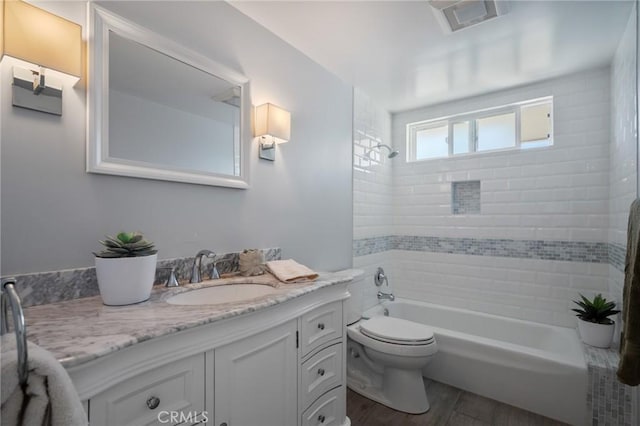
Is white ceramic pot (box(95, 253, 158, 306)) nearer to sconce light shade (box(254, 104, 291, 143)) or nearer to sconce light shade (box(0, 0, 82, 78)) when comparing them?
sconce light shade (box(0, 0, 82, 78))

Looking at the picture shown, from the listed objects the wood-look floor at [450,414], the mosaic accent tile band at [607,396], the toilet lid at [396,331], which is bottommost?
the wood-look floor at [450,414]

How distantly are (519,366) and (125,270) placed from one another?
7.96 feet

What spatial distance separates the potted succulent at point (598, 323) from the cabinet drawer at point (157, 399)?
97.6 inches

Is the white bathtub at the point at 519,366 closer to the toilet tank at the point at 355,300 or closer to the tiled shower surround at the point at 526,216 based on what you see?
the tiled shower surround at the point at 526,216

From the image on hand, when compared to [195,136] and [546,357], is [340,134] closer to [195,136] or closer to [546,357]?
[195,136]

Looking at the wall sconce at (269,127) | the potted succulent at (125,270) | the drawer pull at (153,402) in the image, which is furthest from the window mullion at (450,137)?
the drawer pull at (153,402)

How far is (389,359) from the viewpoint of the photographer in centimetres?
203

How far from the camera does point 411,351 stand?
1.96m

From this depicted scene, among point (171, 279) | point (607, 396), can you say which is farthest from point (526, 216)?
point (171, 279)

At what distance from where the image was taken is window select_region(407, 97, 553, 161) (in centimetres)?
271

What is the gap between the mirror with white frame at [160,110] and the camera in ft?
3.88

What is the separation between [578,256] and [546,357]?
98cm

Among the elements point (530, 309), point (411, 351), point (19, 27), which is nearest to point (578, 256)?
point (530, 309)

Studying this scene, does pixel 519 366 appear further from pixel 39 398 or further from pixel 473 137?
pixel 39 398
